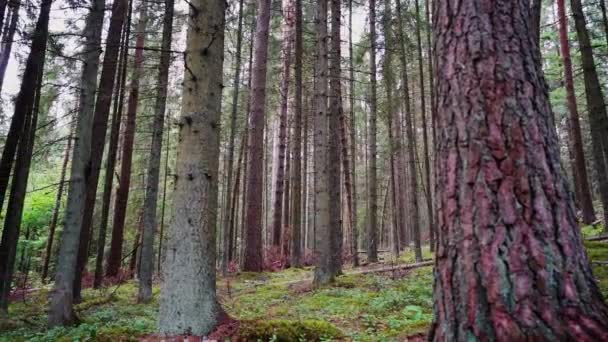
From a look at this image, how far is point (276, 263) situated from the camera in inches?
570

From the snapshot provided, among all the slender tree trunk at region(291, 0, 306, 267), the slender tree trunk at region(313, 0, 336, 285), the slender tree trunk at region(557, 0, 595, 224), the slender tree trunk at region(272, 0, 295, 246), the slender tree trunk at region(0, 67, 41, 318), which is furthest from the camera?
the slender tree trunk at region(272, 0, 295, 246)

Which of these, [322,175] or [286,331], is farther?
[322,175]

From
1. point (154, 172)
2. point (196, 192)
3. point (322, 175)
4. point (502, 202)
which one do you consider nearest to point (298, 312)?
point (196, 192)

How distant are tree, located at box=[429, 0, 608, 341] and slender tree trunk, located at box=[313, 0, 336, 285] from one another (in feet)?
19.0

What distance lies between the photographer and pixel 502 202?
6.10 ft

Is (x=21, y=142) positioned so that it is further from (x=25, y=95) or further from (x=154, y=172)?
(x=154, y=172)

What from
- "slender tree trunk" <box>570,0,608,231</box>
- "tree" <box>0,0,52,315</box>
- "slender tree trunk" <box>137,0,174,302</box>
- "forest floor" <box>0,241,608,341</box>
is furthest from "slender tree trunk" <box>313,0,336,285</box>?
"slender tree trunk" <box>570,0,608,231</box>

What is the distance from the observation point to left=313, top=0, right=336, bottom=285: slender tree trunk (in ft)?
25.9

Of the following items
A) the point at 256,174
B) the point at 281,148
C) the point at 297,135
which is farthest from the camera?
the point at 281,148

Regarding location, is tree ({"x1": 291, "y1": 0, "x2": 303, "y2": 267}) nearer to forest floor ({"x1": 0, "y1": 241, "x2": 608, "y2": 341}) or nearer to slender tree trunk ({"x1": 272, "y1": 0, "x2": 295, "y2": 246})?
slender tree trunk ({"x1": 272, "y1": 0, "x2": 295, "y2": 246})

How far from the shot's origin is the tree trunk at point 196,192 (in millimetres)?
3719

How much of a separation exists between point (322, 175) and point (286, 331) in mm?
4713

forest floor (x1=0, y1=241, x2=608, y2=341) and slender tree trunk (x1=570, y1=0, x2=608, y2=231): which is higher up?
slender tree trunk (x1=570, y1=0, x2=608, y2=231)

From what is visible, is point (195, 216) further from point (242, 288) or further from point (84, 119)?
point (242, 288)
